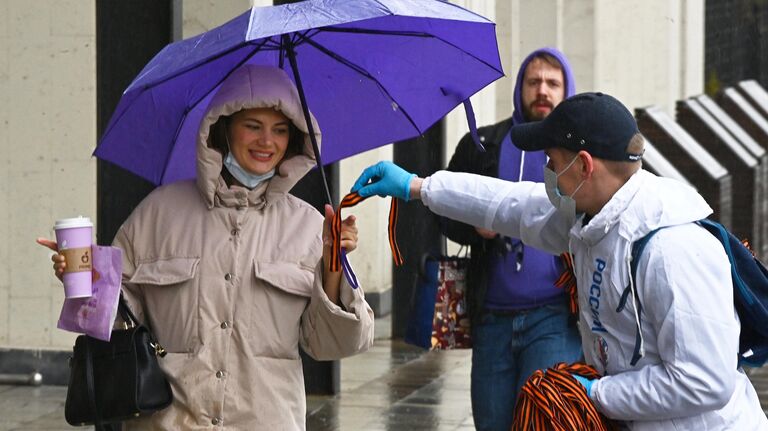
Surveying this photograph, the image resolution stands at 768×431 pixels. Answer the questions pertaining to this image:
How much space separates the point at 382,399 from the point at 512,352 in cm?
355

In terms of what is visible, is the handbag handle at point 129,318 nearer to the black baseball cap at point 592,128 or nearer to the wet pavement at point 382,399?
the black baseball cap at point 592,128

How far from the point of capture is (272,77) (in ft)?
14.5

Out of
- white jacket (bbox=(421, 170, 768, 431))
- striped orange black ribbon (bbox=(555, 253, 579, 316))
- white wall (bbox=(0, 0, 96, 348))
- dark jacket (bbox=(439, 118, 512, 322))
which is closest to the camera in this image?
white jacket (bbox=(421, 170, 768, 431))

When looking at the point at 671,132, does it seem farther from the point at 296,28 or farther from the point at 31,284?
the point at 296,28

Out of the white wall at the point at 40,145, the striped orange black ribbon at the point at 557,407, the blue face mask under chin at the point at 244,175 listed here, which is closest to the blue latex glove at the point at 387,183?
the blue face mask under chin at the point at 244,175

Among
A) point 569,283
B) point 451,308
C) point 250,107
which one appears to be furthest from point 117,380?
point 451,308

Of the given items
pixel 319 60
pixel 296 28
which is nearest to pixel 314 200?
pixel 319 60

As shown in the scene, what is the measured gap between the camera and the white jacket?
352 cm

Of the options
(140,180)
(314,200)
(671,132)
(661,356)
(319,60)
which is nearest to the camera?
(661,356)

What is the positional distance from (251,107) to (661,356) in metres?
1.39

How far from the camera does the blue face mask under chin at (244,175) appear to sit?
4.41 metres

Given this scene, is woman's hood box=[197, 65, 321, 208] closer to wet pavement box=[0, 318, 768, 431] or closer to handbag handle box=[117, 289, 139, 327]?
handbag handle box=[117, 289, 139, 327]

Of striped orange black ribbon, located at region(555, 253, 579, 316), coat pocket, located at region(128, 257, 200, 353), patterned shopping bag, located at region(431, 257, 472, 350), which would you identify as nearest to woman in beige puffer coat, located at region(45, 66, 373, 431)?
coat pocket, located at region(128, 257, 200, 353)

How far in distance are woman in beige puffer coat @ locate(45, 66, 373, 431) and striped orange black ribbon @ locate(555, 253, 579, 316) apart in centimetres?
103
